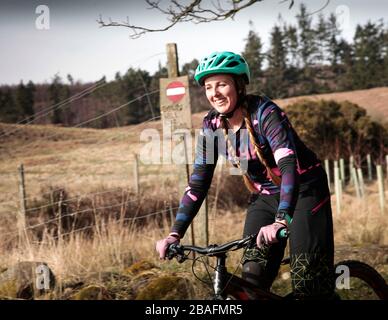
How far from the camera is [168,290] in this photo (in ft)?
16.2

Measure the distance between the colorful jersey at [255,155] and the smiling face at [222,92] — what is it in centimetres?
11

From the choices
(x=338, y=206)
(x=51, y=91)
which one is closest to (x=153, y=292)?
(x=338, y=206)

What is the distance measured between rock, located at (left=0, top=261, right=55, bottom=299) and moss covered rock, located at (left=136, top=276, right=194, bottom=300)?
3.09 feet

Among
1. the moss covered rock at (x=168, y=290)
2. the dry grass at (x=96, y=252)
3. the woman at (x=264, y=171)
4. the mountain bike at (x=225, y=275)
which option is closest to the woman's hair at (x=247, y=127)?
the woman at (x=264, y=171)

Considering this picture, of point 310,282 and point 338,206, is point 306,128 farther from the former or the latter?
point 310,282

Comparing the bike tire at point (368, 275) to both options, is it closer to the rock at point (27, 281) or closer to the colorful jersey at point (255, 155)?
the colorful jersey at point (255, 155)

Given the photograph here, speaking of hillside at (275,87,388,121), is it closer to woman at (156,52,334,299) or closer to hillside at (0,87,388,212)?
hillside at (0,87,388,212)

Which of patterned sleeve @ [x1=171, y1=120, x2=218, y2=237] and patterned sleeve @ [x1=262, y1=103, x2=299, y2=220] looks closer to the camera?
patterned sleeve @ [x1=262, y1=103, x2=299, y2=220]

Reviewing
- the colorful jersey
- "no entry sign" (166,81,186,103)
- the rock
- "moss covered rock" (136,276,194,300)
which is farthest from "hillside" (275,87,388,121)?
the colorful jersey

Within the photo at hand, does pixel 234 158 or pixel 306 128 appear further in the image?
pixel 306 128

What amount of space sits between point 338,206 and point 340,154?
7719 mm

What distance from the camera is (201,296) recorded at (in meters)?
4.93

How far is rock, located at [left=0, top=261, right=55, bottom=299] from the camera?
17.0 feet
